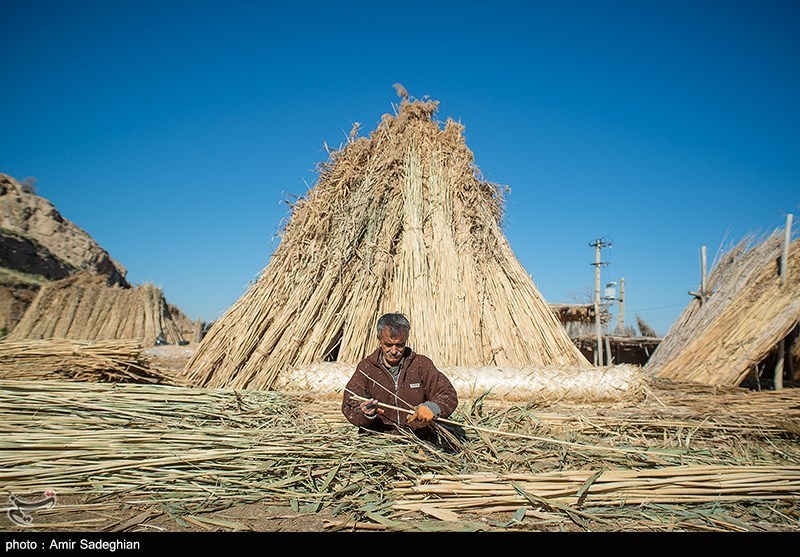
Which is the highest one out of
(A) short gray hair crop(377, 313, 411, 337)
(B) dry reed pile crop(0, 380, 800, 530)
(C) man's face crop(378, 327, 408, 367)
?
(A) short gray hair crop(377, 313, 411, 337)

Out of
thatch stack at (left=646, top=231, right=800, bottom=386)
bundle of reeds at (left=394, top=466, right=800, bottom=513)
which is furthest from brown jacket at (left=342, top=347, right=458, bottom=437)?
thatch stack at (left=646, top=231, right=800, bottom=386)

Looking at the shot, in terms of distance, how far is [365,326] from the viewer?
475 centimetres

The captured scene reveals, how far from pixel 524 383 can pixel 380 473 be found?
2091 mm

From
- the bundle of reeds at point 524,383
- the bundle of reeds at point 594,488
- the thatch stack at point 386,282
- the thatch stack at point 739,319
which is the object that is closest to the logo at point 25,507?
the bundle of reeds at point 594,488

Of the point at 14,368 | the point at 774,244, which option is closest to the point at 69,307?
the point at 14,368

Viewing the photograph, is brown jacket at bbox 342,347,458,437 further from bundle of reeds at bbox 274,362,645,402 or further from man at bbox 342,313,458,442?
bundle of reeds at bbox 274,362,645,402

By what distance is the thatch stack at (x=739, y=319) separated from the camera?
469 centimetres

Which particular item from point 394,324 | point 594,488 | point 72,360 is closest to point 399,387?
point 394,324

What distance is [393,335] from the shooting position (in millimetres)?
2629

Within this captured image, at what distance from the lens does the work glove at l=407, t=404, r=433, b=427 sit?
232cm

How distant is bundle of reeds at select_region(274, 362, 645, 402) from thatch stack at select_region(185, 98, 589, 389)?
448 mm

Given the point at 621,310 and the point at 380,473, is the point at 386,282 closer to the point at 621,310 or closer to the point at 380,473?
the point at 380,473
